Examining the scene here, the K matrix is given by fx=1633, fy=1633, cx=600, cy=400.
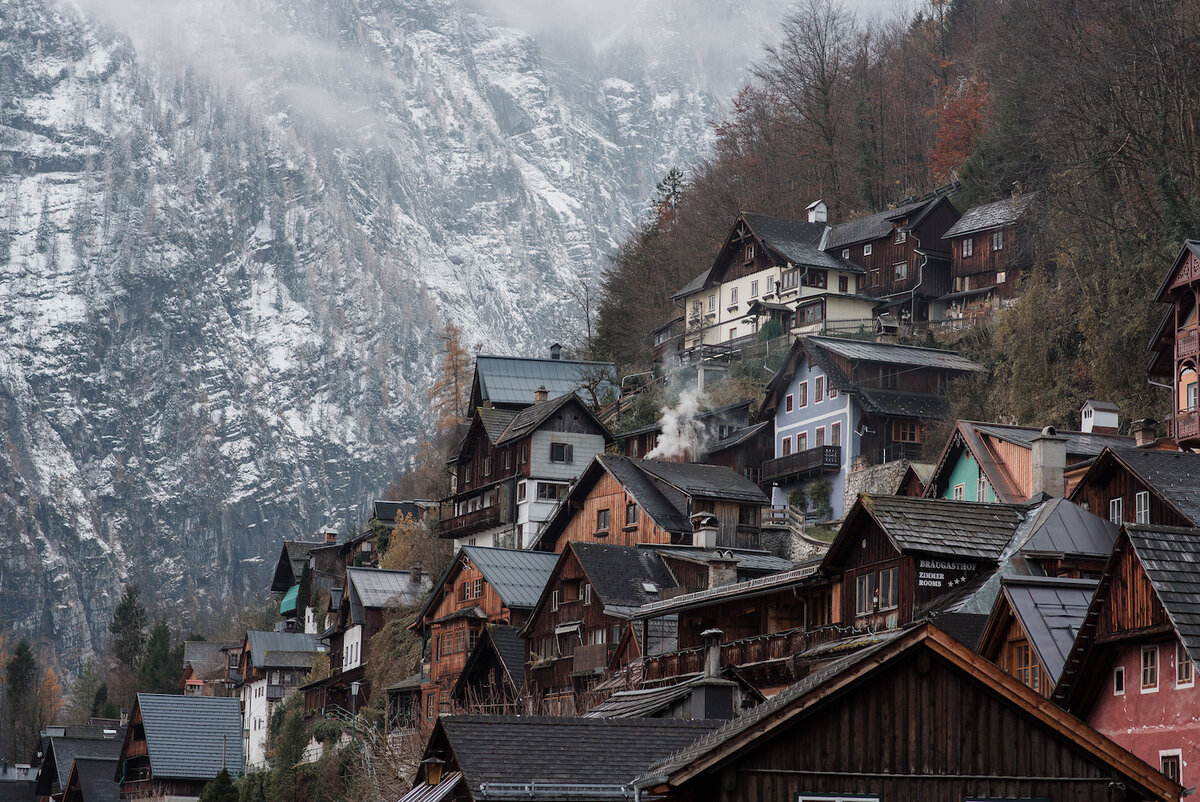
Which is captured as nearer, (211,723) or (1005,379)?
(1005,379)

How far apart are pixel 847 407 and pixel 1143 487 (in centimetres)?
3165

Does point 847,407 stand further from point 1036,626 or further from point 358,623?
point 1036,626

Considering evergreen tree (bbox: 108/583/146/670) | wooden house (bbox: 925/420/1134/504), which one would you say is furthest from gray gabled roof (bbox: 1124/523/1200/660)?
evergreen tree (bbox: 108/583/146/670)

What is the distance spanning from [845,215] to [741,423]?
26220 millimetres

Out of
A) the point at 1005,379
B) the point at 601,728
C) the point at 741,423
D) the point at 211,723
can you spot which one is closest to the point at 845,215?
the point at 741,423

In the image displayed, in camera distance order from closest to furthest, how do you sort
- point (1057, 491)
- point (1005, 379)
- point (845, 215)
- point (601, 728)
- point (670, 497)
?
point (601, 728) < point (1057, 491) < point (670, 497) < point (1005, 379) < point (845, 215)

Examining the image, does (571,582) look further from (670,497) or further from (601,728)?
(601,728)

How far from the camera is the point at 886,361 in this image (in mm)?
68250

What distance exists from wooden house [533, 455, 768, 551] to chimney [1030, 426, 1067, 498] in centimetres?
1538

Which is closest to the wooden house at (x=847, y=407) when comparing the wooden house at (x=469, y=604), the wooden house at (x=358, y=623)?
the wooden house at (x=469, y=604)

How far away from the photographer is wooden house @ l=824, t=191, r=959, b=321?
82.6 meters

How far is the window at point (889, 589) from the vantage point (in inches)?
1442

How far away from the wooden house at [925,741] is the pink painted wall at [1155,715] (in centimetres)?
494

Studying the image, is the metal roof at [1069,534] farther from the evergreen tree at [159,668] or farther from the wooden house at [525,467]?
the evergreen tree at [159,668]
